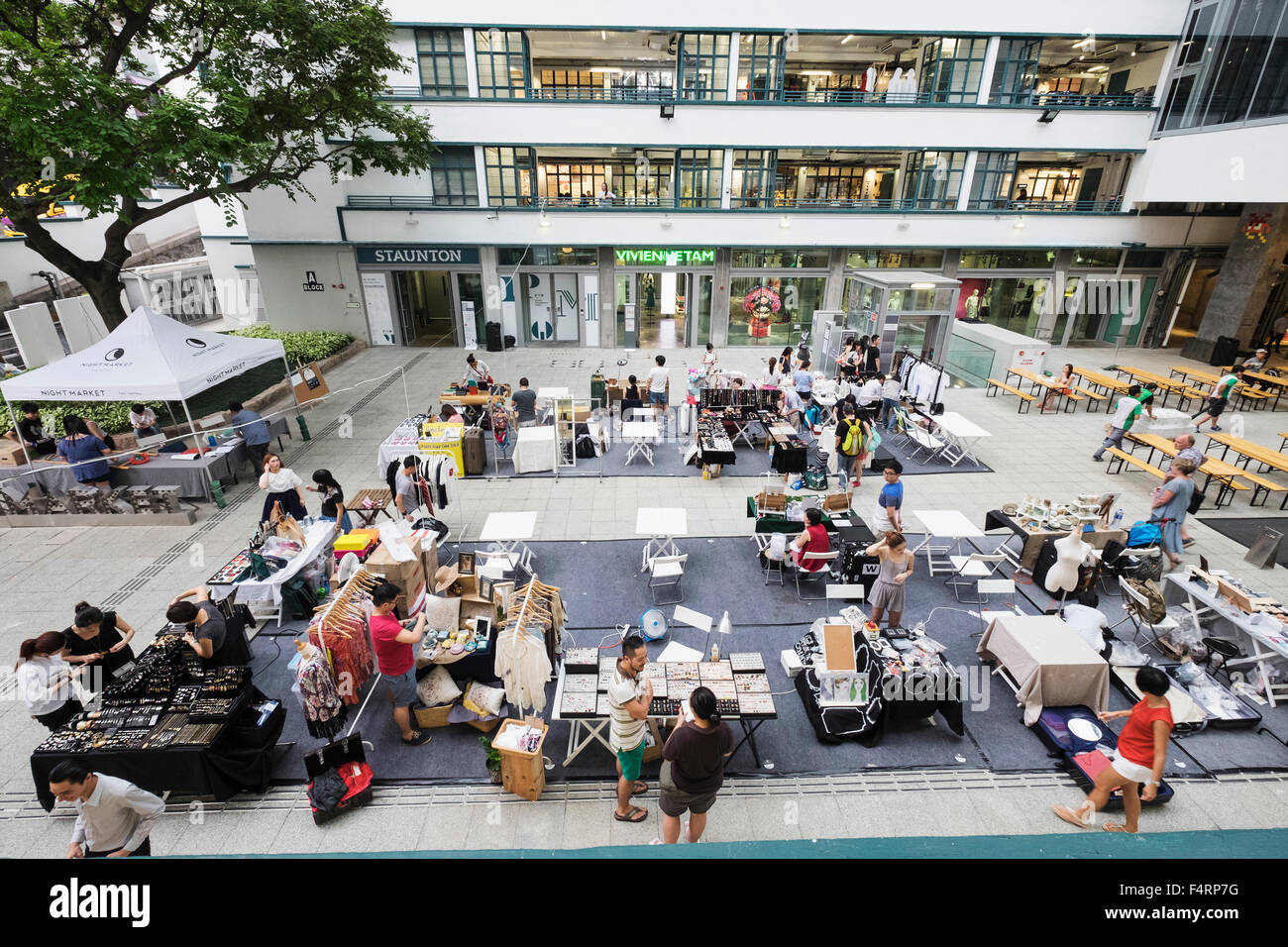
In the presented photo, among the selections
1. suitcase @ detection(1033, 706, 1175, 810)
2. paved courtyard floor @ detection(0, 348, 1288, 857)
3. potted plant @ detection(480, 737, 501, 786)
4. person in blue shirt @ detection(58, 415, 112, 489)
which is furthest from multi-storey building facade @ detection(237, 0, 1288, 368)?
potted plant @ detection(480, 737, 501, 786)

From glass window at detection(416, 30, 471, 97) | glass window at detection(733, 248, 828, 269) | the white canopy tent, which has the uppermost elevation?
glass window at detection(416, 30, 471, 97)

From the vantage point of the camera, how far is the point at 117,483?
11.8 meters

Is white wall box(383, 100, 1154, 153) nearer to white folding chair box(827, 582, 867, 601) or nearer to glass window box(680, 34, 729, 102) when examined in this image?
glass window box(680, 34, 729, 102)

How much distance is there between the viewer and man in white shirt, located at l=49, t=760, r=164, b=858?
14.4ft

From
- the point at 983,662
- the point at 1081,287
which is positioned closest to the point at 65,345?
the point at 983,662

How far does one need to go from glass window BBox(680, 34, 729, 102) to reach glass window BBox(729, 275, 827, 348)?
6020 mm

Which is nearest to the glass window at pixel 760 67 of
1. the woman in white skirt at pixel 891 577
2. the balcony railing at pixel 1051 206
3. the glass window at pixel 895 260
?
the glass window at pixel 895 260

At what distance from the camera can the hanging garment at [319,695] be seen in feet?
20.4

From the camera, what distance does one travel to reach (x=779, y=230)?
21891 mm

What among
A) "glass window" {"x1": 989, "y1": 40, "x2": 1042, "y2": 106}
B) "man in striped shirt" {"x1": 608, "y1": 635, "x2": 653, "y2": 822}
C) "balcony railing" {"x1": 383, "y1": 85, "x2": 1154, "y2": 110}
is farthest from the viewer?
"glass window" {"x1": 989, "y1": 40, "x2": 1042, "y2": 106}

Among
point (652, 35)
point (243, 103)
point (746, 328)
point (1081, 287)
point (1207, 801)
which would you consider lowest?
point (1207, 801)

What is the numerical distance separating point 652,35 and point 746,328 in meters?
10.4
